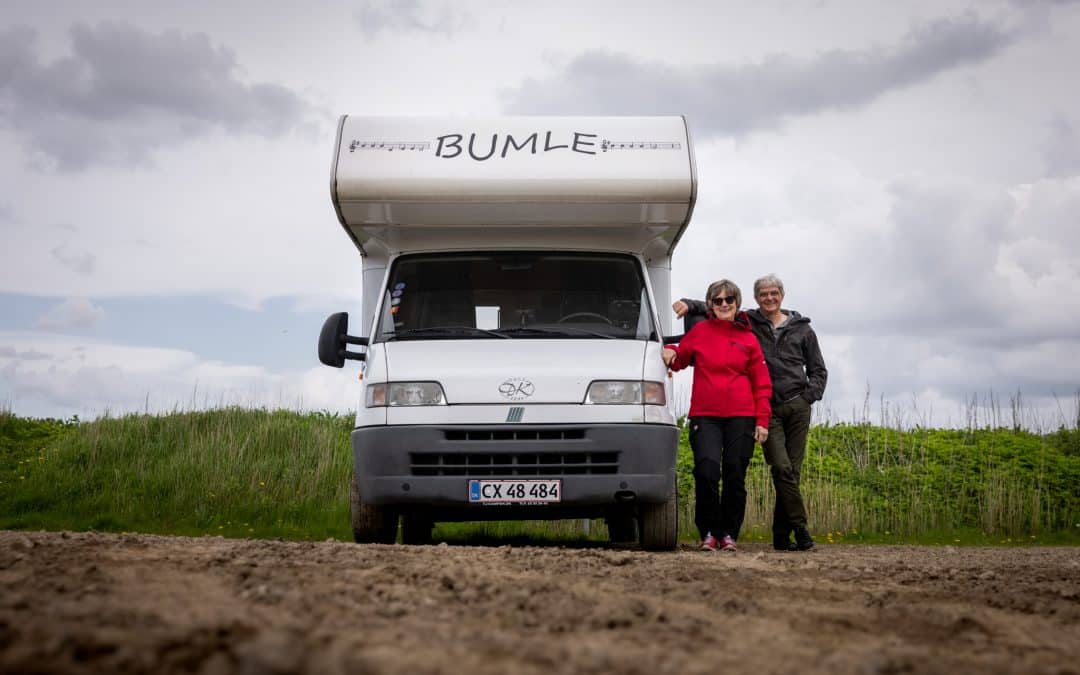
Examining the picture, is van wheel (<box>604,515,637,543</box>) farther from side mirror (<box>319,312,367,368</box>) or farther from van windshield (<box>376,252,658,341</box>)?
side mirror (<box>319,312,367,368</box>)

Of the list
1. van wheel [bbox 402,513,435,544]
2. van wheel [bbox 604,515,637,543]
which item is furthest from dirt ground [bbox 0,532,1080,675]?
van wheel [bbox 604,515,637,543]

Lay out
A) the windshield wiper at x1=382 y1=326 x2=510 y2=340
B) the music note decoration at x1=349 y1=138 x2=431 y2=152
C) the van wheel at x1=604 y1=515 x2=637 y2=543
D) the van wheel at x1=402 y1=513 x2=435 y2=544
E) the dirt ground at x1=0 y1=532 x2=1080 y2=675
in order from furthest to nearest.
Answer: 1. the van wheel at x1=604 y1=515 x2=637 y2=543
2. the van wheel at x1=402 y1=513 x2=435 y2=544
3. the music note decoration at x1=349 y1=138 x2=431 y2=152
4. the windshield wiper at x1=382 y1=326 x2=510 y2=340
5. the dirt ground at x1=0 y1=532 x2=1080 y2=675

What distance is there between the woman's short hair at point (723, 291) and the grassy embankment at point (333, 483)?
4.15 metres

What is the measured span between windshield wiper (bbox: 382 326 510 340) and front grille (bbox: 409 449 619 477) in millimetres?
974

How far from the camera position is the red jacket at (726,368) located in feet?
27.3

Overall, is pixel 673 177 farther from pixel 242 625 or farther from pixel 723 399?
pixel 242 625

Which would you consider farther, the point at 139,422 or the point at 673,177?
the point at 139,422

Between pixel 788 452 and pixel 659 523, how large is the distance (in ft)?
5.98

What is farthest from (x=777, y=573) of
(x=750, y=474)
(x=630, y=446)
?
(x=750, y=474)

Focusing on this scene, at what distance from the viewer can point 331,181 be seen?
Answer: 26.9 ft

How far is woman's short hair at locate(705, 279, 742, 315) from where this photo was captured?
8391mm

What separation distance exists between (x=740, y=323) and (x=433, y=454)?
2.88 m

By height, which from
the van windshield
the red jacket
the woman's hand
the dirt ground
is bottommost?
the dirt ground

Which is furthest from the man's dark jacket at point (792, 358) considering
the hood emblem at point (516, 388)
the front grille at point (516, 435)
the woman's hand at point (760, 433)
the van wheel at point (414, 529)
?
the van wheel at point (414, 529)
